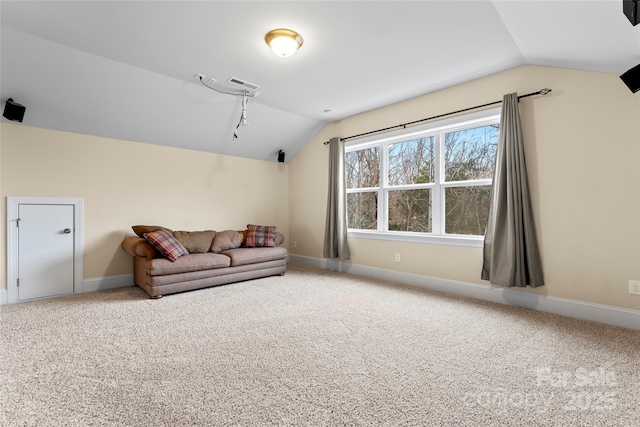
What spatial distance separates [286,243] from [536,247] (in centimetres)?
440

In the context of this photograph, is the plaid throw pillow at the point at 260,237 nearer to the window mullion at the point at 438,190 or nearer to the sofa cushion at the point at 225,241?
the sofa cushion at the point at 225,241

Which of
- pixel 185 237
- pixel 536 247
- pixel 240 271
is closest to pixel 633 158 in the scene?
pixel 536 247

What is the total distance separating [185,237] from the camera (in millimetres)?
4484

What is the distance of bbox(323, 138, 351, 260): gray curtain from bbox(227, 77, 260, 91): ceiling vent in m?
1.75

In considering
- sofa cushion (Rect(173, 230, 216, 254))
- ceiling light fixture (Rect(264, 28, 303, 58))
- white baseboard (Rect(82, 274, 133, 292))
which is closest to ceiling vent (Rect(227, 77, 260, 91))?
ceiling light fixture (Rect(264, 28, 303, 58))

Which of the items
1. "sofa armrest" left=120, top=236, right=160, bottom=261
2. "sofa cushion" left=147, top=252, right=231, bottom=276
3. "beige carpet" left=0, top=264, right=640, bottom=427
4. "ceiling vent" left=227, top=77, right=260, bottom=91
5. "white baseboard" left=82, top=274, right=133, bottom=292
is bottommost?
"beige carpet" left=0, top=264, right=640, bottom=427

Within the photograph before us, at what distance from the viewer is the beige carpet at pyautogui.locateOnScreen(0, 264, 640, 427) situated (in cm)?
156

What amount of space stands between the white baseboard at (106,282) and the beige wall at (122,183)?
0.26ft

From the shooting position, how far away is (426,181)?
170 inches

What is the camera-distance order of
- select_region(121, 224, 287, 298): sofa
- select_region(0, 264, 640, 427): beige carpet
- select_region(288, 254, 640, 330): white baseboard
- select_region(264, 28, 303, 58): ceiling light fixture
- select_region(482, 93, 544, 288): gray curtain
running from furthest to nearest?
select_region(121, 224, 287, 298): sofa → select_region(482, 93, 544, 288): gray curtain → select_region(288, 254, 640, 330): white baseboard → select_region(264, 28, 303, 58): ceiling light fixture → select_region(0, 264, 640, 427): beige carpet

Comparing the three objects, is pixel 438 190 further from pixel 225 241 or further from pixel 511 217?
pixel 225 241

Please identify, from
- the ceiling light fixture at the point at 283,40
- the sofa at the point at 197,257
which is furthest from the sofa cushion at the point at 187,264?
the ceiling light fixture at the point at 283,40

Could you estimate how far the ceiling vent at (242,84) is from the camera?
368cm

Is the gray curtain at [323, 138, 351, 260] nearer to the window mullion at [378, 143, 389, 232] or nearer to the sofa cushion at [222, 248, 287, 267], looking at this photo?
the window mullion at [378, 143, 389, 232]
